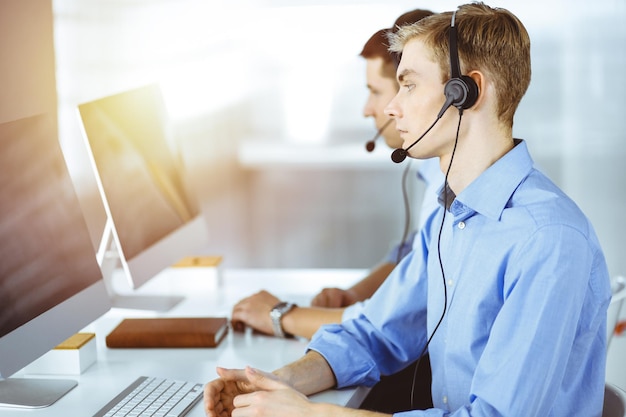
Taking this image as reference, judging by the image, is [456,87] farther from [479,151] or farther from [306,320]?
[306,320]

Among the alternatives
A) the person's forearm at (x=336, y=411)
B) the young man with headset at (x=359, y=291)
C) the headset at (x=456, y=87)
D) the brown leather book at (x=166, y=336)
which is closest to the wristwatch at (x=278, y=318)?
the young man with headset at (x=359, y=291)

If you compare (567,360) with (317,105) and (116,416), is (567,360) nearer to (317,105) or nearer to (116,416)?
(116,416)

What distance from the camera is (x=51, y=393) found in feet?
4.45

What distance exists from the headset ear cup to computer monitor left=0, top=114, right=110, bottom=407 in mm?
714

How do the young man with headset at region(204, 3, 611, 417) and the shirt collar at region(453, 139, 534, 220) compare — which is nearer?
the young man with headset at region(204, 3, 611, 417)

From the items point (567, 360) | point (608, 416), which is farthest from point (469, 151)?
point (608, 416)

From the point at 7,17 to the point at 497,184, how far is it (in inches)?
46.9

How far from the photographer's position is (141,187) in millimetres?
1801

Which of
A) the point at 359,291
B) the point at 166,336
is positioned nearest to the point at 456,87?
the point at 166,336

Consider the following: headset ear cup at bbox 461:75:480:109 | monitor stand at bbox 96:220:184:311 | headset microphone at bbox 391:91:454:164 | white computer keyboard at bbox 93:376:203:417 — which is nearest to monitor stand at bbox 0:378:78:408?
white computer keyboard at bbox 93:376:203:417

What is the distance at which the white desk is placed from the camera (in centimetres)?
135

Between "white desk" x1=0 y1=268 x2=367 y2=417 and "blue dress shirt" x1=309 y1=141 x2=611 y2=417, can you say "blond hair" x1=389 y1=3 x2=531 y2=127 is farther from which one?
"white desk" x1=0 y1=268 x2=367 y2=417

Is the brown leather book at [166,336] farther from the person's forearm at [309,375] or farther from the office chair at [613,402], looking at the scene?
the office chair at [613,402]

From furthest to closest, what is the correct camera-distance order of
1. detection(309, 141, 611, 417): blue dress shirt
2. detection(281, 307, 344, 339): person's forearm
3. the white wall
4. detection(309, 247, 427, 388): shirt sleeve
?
the white wall
detection(281, 307, 344, 339): person's forearm
detection(309, 247, 427, 388): shirt sleeve
detection(309, 141, 611, 417): blue dress shirt
